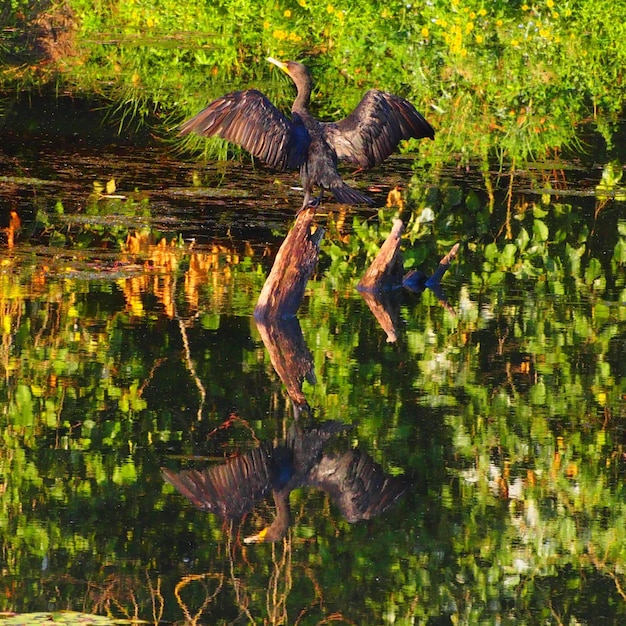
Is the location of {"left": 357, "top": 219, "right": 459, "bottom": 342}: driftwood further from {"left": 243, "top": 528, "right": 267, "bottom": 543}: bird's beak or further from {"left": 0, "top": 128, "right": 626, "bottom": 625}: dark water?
{"left": 243, "top": 528, "right": 267, "bottom": 543}: bird's beak

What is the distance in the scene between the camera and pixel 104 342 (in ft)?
23.1

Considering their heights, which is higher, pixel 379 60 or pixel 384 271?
pixel 379 60

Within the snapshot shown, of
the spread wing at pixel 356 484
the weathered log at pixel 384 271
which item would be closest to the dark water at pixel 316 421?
the spread wing at pixel 356 484

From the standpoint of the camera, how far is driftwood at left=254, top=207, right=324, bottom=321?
24.3ft

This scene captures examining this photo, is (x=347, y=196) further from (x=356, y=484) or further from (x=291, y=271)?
(x=356, y=484)

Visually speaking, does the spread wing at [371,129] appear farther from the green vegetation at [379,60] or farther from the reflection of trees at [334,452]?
the green vegetation at [379,60]

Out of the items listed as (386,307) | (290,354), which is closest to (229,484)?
(290,354)

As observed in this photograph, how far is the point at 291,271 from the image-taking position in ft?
24.5

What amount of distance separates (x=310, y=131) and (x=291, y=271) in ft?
3.41

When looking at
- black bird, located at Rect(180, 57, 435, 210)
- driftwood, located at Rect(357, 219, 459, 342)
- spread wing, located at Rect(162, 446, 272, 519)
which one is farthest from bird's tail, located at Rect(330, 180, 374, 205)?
spread wing, located at Rect(162, 446, 272, 519)

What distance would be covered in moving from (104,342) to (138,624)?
2.94 meters

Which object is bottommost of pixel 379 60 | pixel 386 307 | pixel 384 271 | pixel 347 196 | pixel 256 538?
pixel 256 538

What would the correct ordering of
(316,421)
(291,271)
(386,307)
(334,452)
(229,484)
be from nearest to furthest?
(229,484) → (334,452) → (316,421) → (291,271) → (386,307)

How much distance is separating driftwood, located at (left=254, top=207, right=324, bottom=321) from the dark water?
0.14 m
